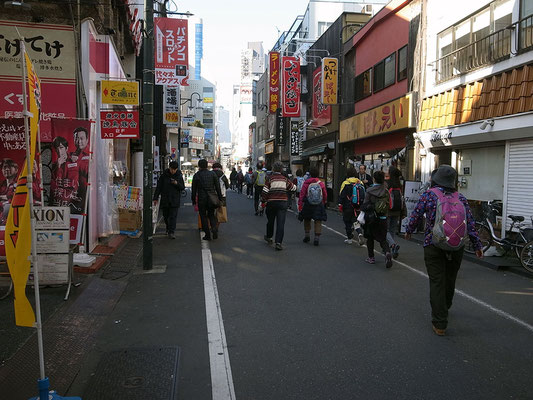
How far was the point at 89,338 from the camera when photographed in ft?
15.4

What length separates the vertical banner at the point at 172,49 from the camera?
15321 mm

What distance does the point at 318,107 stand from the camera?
2661 cm

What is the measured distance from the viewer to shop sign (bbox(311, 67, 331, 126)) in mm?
24984

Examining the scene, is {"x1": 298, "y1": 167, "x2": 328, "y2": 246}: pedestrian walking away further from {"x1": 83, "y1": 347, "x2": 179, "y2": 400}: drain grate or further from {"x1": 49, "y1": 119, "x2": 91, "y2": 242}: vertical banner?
{"x1": 83, "y1": 347, "x2": 179, "y2": 400}: drain grate

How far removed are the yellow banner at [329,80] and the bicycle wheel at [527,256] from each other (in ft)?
51.9

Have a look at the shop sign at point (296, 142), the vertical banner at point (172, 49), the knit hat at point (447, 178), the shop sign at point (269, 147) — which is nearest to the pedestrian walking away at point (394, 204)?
the knit hat at point (447, 178)

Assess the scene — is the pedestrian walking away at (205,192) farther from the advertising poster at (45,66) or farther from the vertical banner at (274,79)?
the vertical banner at (274,79)

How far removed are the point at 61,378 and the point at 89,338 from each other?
0.95 meters

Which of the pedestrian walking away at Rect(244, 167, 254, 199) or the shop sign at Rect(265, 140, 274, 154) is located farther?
the shop sign at Rect(265, 140, 274, 154)

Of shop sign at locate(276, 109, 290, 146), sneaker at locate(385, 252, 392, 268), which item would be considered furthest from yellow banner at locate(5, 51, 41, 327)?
shop sign at locate(276, 109, 290, 146)

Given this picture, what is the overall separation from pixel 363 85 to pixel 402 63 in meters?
4.17

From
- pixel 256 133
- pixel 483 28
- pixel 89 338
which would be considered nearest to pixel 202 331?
pixel 89 338

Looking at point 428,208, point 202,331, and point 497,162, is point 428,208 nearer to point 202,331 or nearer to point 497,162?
point 202,331

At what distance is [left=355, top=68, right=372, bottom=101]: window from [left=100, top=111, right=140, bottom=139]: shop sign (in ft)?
44.3
